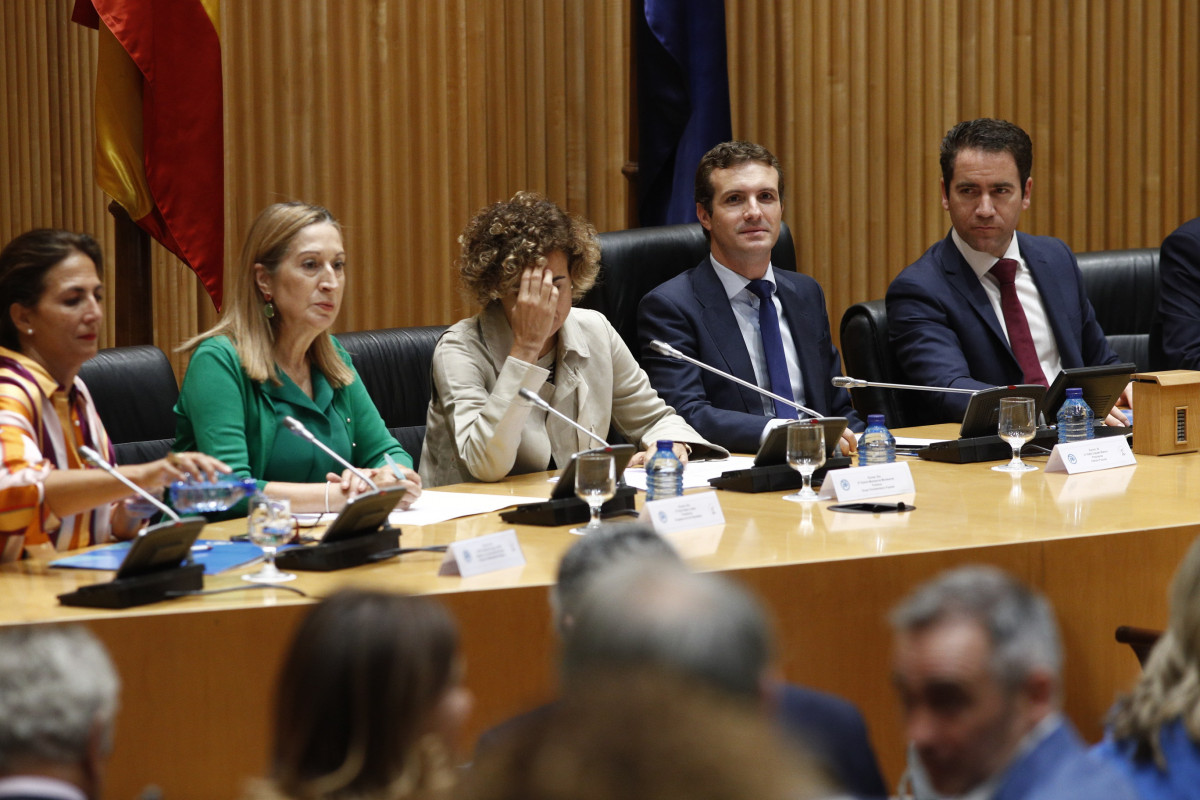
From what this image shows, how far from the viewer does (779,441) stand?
2.93 m

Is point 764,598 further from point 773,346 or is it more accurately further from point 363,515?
point 773,346

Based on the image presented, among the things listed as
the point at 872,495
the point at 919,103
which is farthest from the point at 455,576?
the point at 919,103

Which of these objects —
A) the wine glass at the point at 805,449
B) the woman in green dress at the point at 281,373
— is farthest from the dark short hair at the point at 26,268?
the wine glass at the point at 805,449

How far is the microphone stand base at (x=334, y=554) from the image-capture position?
2232 mm

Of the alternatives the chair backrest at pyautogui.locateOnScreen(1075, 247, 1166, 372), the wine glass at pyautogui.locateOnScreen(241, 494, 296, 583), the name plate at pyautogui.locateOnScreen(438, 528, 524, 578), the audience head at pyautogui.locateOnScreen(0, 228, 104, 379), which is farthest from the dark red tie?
the audience head at pyautogui.locateOnScreen(0, 228, 104, 379)

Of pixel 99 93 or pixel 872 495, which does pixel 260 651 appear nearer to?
pixel 872 495

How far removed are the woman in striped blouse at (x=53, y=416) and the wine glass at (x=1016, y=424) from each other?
1706 millimetres

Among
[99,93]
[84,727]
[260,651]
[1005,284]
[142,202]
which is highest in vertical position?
[99,93]

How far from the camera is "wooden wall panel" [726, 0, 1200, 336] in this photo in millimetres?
5262

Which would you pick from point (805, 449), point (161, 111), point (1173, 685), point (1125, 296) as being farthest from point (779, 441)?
point (1125, 296)

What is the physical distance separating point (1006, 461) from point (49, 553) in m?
2.11

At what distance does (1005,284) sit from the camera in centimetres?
406

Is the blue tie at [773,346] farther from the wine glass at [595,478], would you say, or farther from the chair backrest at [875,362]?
the wine glass at [595,478]

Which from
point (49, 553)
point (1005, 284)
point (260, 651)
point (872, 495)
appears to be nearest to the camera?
point (260, 651)
